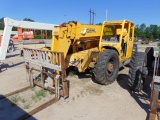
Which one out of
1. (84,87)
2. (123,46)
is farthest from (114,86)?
(123,46)

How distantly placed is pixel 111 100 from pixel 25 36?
1334cm

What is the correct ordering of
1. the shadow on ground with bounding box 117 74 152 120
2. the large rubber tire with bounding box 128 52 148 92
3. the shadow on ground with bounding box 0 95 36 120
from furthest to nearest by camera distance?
the large rubber tire with bounding box 128 52 148 92 < the shadow on ground with bounding box 117 74 152 120 < the shadow on ground with bounding box 0 95 36 120

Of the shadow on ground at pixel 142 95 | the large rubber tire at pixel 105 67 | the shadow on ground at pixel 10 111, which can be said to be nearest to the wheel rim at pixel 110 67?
the large rubber tire at pixel 105 67

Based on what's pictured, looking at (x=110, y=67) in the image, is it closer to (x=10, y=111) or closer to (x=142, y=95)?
(x=142, y=95)

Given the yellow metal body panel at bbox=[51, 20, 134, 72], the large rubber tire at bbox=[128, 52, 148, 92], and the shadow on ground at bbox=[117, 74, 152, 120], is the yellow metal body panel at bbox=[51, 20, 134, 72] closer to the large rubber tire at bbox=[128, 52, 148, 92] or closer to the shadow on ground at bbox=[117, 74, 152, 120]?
the shadow on ground at bbox=[117, 74, 152, 120]

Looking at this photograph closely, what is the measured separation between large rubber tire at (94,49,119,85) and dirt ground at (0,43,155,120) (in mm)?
240

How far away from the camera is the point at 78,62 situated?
5578mm

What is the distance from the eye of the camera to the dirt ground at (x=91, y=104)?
3.83m

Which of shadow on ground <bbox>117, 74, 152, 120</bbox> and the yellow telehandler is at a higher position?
the yellow telehandler

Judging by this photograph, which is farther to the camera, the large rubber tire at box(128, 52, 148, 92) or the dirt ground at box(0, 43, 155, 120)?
the large rubber tire at box(128, 52, 148, 92)

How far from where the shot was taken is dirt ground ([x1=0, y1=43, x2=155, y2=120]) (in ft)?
12.6

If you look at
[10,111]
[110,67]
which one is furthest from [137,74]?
[10,111]

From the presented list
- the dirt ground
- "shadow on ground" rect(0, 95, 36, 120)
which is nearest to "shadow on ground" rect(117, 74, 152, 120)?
the dirt ground

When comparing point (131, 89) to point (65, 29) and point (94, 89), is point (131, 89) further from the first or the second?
point (65, 29)
